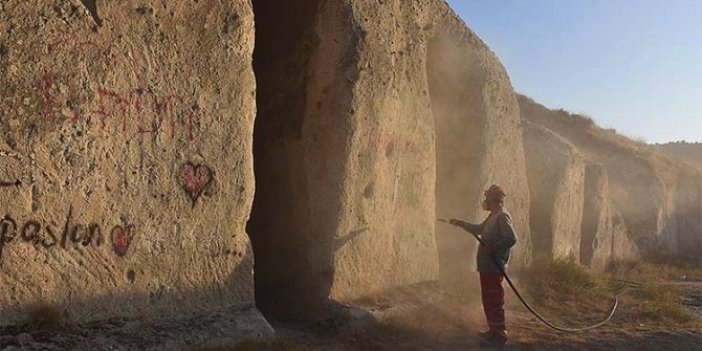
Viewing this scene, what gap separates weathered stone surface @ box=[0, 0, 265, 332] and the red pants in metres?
2.06

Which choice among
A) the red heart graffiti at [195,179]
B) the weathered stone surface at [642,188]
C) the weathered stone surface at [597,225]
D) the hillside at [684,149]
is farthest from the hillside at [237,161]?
the hillside at [684,149]

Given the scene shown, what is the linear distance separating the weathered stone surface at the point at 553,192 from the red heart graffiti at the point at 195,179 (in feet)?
23.2

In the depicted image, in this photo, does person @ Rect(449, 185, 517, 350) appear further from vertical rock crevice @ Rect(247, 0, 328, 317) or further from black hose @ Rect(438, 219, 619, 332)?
vertical rock crevice @ Rect(247, 0, 328, 317)

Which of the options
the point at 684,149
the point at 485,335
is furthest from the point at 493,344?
the point at 684,149

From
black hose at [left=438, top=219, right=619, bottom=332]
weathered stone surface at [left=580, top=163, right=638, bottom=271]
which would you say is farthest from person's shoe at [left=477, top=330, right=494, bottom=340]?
weathered stone surface at [left=580, top=163, right=638, bottom=271]

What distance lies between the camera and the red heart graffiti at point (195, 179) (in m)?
5.87

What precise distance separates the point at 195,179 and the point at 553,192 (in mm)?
8134

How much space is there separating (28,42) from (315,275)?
3.36m

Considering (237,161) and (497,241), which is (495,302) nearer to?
(497,241)

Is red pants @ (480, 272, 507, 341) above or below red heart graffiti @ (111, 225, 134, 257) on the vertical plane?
below

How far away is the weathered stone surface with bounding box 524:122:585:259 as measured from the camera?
488 inches

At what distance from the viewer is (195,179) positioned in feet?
19.5

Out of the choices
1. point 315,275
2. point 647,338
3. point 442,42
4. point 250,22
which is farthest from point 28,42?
point 647,338

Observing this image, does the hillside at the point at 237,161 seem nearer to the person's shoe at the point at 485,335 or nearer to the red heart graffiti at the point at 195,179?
the red heart graffiti at the point at 195,179
